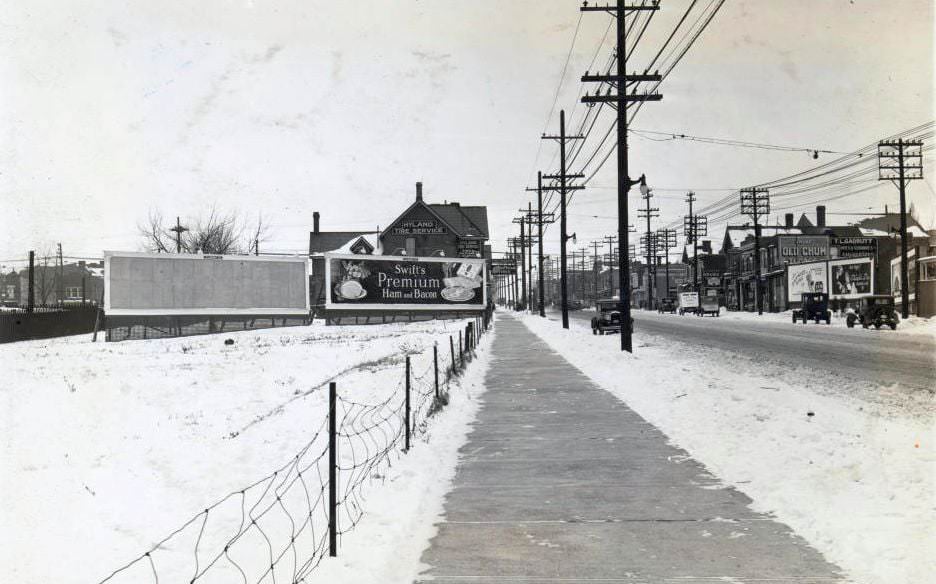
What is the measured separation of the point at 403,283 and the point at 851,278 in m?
32.0

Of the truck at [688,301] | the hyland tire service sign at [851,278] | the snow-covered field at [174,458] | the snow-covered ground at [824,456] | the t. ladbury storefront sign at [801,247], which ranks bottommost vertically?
the snow-covered field at [174,458]

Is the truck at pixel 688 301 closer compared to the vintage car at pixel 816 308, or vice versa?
the vintage car at pixel 816 308

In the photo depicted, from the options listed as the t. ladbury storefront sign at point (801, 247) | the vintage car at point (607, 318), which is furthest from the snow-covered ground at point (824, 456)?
the t. ladbury storefront sign at point (801, 247)

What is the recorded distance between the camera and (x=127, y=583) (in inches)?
198

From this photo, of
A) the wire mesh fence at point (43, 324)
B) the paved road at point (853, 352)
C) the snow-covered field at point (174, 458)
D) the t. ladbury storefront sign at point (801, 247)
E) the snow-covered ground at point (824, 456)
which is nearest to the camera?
the snow-covered ground at point (824, 456)

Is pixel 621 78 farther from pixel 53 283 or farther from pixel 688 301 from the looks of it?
pixel 53 283

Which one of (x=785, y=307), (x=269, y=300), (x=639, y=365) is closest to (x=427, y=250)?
(x=269, y=300)

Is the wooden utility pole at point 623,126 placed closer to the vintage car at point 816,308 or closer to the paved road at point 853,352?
the paved road at point 853,352

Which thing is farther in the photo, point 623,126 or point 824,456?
point 623,126

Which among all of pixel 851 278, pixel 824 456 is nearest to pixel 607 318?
pixel 851 278

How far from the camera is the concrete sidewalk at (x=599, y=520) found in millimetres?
4691

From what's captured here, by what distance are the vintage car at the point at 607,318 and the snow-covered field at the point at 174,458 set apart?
1493cm

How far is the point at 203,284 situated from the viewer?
3844 centimetres

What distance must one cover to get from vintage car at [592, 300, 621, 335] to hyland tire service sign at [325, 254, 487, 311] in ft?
50.2
